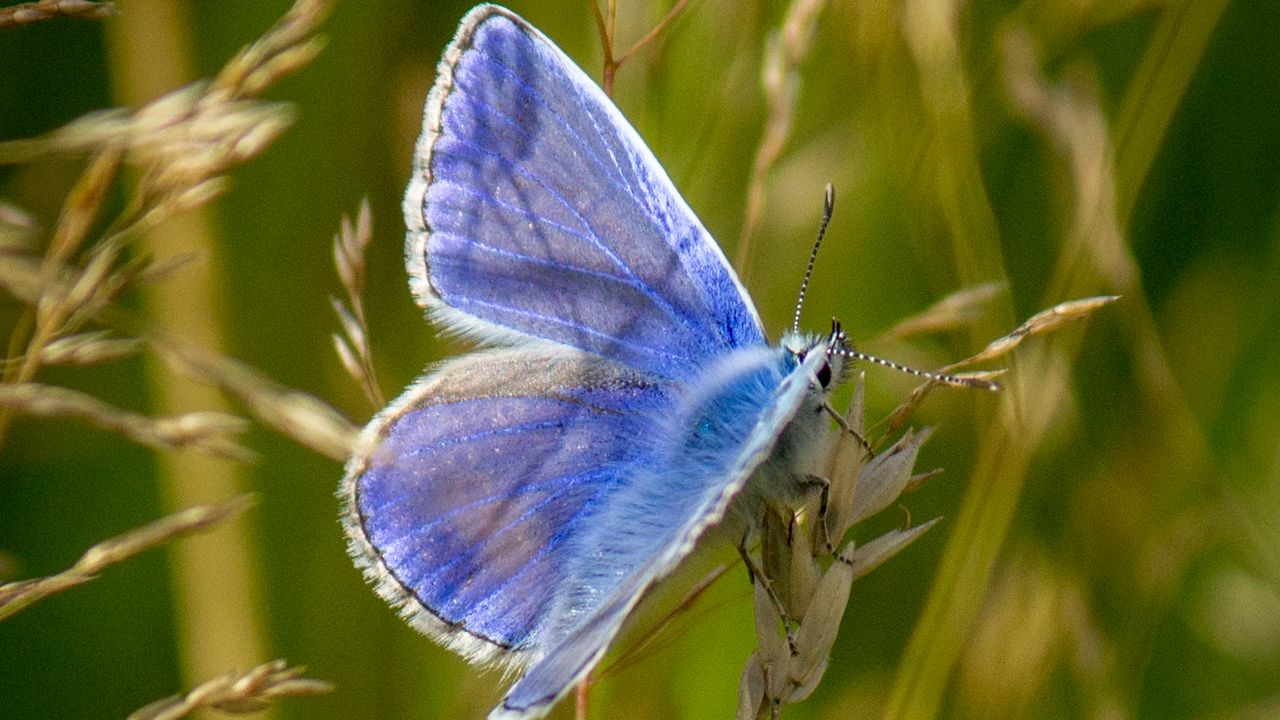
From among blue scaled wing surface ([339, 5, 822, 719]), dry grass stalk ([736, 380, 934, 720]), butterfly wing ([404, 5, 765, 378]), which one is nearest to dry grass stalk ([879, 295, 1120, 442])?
dry grass stalk ([736, 380, 934, 720])

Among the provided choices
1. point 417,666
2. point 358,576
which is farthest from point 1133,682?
point 358,576

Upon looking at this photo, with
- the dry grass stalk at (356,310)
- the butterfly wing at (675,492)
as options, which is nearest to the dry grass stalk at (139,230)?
the dry grass stalk at (356,310)

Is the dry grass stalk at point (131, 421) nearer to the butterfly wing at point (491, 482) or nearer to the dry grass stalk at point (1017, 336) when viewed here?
the butterfly wing at point (491, 482)

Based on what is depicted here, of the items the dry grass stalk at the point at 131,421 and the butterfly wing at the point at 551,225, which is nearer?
the dry grass stalk at the point at 131,421

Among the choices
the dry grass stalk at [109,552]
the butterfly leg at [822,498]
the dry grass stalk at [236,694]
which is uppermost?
the dry grass stalk at [109,552]

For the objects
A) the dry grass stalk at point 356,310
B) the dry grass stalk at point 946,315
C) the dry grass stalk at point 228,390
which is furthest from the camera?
the dry grass stalk at point 946,315

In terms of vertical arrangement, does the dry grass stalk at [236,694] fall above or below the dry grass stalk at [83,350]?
below

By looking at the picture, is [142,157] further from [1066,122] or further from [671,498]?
[1066,122]
